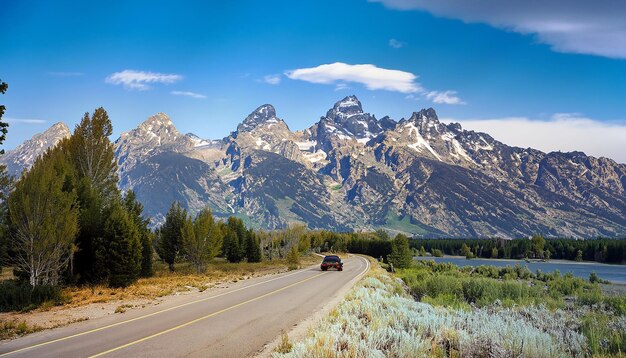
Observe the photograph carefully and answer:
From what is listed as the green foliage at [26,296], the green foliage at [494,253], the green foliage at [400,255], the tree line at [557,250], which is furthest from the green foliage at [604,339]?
the green foliage at [494,253]

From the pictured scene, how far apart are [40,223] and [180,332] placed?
14.2 meters

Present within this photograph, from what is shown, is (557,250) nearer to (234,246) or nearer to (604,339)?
(234,246)

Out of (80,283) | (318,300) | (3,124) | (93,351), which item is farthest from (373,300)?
(80,283)

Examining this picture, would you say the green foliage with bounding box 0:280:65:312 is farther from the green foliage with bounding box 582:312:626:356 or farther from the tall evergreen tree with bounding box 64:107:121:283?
the green foliage with bounding box 582:312:626:356

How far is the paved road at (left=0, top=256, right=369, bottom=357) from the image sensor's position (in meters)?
11.8

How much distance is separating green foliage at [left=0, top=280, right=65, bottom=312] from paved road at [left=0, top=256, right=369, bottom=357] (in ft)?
17.3

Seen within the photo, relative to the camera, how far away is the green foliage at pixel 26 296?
19688 millimetres

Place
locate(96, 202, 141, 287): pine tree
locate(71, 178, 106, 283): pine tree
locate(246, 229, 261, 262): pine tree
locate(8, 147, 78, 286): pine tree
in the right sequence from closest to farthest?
locate(8, 147, 78, 286): pine tree
locate(96, 202, 141, 287): pine tree
locate(71, 178, 106, 283): pine tree
locate(246, 229, 261, 262): pine tree

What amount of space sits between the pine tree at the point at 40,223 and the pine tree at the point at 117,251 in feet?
10.8

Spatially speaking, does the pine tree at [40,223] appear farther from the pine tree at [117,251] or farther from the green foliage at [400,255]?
the green foliage at [400,255]

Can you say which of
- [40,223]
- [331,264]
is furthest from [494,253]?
[40,223]

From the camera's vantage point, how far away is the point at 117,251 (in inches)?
1112

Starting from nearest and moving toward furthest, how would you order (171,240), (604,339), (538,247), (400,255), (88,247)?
1. (604,339)
2. (88,247)
3. (171,240)
4. (400,255)
5. (538,247)

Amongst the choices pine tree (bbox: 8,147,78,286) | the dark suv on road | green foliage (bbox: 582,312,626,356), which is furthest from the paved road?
the dark suv on road
